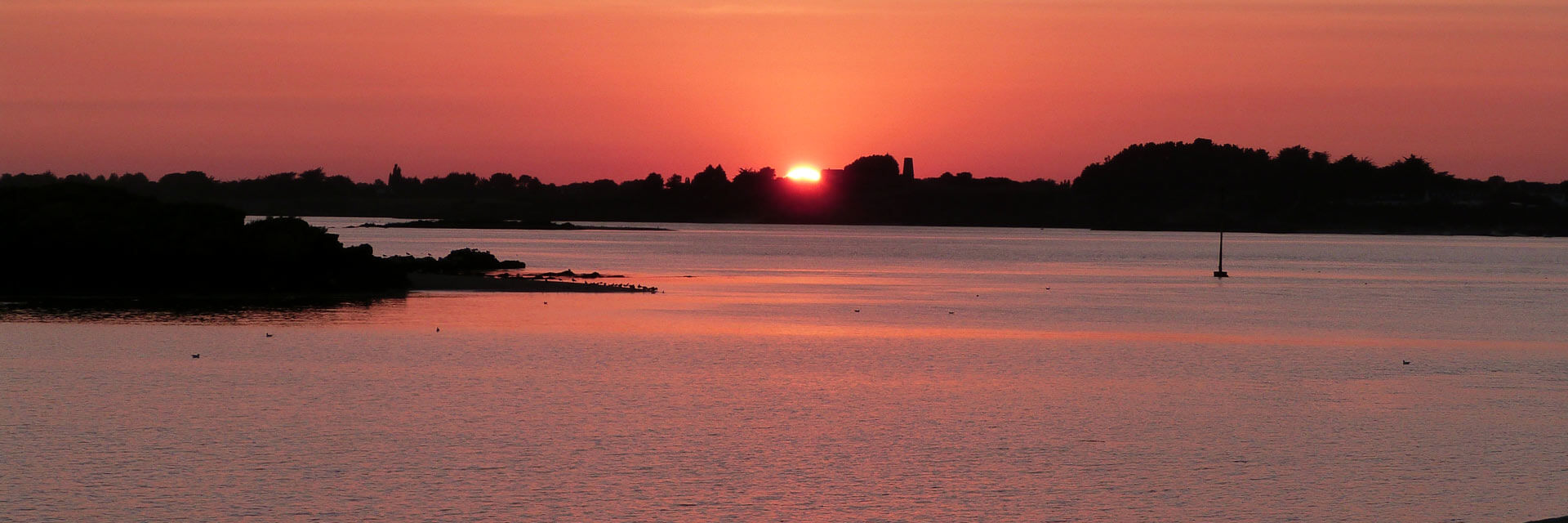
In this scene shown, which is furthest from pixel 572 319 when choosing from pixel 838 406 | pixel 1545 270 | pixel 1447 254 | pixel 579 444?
pixel 1447 254

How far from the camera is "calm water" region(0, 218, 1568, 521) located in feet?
63.5

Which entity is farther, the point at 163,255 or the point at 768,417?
the point at 163,255

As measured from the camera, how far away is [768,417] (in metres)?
27.3

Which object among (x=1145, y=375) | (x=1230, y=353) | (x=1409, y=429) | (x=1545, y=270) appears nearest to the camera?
(x=1409, y=429)

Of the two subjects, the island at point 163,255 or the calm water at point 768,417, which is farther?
the island at point 163,255

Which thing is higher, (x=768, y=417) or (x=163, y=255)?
(x=163, y=255)

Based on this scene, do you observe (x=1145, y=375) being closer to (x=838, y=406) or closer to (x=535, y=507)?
(x=838, y=406)

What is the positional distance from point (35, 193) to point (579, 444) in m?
57.3

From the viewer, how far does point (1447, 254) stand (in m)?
197

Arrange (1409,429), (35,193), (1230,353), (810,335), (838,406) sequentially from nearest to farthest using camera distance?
(1409,429) < (838,406) < (1230,353) < (810,335) < (35,193)

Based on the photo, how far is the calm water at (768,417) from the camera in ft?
63.5

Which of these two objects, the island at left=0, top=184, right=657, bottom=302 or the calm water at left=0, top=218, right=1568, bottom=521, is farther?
the island at left=0, top=184, right=657, bottom=302

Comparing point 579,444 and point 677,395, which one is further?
point 677,395

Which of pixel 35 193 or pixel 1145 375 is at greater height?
pixel 35 193
